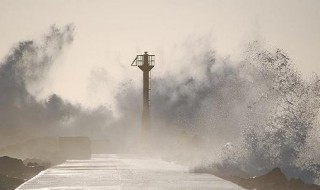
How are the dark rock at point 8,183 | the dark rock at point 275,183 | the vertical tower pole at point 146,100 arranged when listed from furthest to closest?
the vertical tower pole at point 146,100 < the dark rock at point 8,183 < the dark rock at point 275,183

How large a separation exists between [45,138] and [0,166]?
425 feet

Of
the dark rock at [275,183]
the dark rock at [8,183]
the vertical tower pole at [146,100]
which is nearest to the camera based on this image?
the dark rock at [275,183]

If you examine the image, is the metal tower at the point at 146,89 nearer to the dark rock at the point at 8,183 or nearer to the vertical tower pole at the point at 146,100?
the vertical tower pole at the point at 146,100

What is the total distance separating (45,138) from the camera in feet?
626

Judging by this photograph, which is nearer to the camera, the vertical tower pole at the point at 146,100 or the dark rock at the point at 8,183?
the dark rock at the point at 8,183

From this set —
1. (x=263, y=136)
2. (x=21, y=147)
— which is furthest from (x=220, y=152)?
(x=21, y=147)

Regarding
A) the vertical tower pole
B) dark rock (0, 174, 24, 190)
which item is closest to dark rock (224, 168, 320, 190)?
dark rock (0, 174, 24, 190)

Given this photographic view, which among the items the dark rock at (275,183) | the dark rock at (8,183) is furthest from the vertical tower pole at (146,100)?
the dark rock at (275,183)

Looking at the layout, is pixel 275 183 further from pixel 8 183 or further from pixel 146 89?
pixel 146 89

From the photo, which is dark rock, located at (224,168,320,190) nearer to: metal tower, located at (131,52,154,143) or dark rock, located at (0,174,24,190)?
dark rock, located at (0,174,24,190)

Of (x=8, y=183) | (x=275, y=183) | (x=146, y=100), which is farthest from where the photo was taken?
(x=146, y=100)

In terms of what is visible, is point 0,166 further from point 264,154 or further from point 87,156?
point 87,156

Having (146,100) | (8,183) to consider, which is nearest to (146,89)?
(146,100)

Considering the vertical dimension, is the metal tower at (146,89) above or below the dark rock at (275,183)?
above
